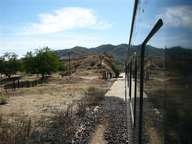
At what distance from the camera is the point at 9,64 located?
98.4 meters

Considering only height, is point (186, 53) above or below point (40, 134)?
above

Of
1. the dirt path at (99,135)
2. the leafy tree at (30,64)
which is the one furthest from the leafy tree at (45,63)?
the dirt path at (99,135)

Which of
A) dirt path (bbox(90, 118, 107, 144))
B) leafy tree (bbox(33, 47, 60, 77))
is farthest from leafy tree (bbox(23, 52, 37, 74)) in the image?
dirt path (bbox(90, 118, 107, 144))

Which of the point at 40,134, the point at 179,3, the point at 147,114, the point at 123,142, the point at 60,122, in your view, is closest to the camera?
the point at 179,3

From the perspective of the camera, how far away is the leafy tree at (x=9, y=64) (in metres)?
98.0

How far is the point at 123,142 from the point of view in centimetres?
1311

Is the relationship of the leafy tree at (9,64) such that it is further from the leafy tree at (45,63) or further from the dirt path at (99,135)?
the dirt path at (99,135)

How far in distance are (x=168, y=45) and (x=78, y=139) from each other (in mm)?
11724

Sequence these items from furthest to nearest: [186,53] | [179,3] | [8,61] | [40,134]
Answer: [8,61]
[40,134]
[179,3]
[186,53]

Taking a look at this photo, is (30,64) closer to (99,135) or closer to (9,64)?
(9,64)

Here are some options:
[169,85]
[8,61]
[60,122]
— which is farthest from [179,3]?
[8,61]

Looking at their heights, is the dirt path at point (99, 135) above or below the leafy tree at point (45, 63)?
below

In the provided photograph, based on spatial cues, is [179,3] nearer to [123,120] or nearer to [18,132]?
[18,132]

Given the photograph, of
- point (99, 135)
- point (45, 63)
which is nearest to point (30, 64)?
point (45, 63)
